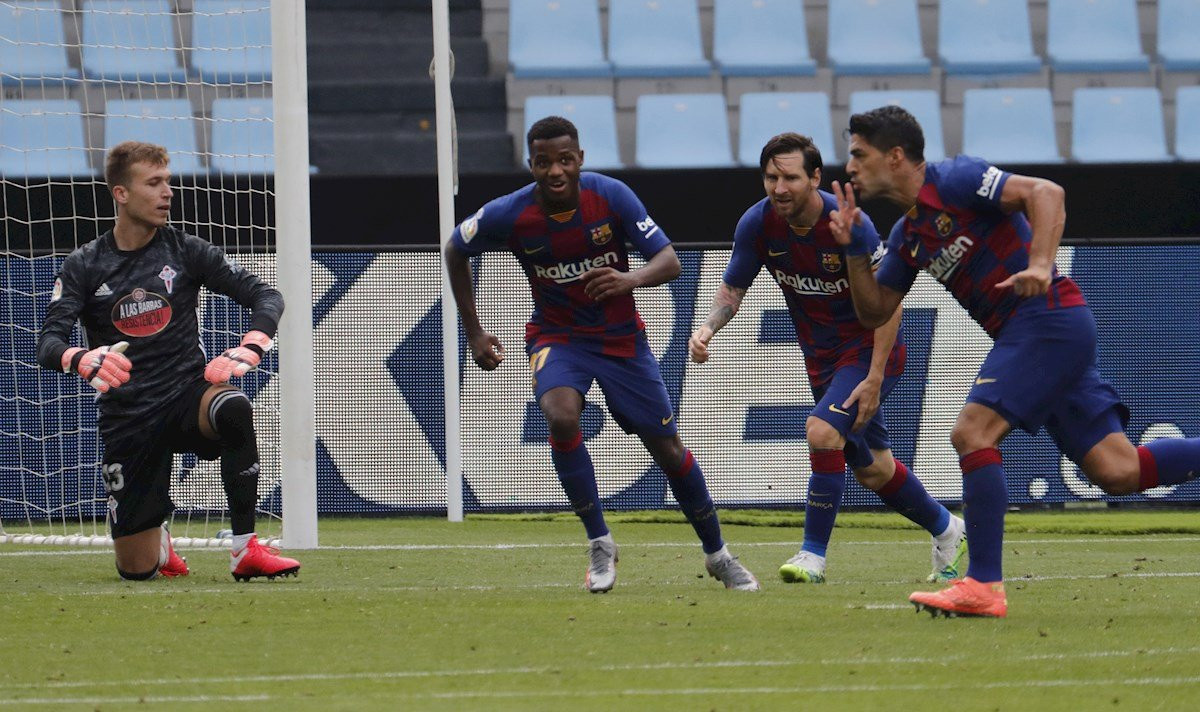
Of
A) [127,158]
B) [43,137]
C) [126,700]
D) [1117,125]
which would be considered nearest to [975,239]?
[126,700]

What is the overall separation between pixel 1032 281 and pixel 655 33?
12.6m

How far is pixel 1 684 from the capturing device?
453 centimetres

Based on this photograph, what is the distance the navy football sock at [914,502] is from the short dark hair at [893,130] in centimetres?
231

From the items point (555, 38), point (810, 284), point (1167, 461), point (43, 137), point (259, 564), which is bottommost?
point (259, 564)

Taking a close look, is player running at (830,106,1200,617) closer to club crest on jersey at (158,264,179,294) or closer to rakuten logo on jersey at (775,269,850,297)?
rakuten logo on jersey at (775,269,850,297)

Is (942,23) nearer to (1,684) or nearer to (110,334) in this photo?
(110,334)

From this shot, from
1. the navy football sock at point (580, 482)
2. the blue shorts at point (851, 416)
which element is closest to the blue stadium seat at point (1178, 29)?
the blue shorts at point (851, 416)

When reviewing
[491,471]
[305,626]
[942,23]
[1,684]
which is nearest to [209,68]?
[491,471]

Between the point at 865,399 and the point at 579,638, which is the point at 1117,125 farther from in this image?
the point at 579,638

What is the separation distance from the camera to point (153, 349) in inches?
295

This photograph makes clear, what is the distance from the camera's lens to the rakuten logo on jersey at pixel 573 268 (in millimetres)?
7098

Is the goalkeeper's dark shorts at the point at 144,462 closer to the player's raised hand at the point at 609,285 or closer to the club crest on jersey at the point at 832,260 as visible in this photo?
the player's raised hand at the point at 609,285

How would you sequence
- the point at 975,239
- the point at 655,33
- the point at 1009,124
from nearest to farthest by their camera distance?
the point at 975,239 < the point at 1009,124 < the point at 655,33

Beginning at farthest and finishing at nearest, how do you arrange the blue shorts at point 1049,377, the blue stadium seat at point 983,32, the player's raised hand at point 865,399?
the blue stadium seat at point 983,32, the player's raised hand at point 865,399, the blue shorts at point 1049,377
